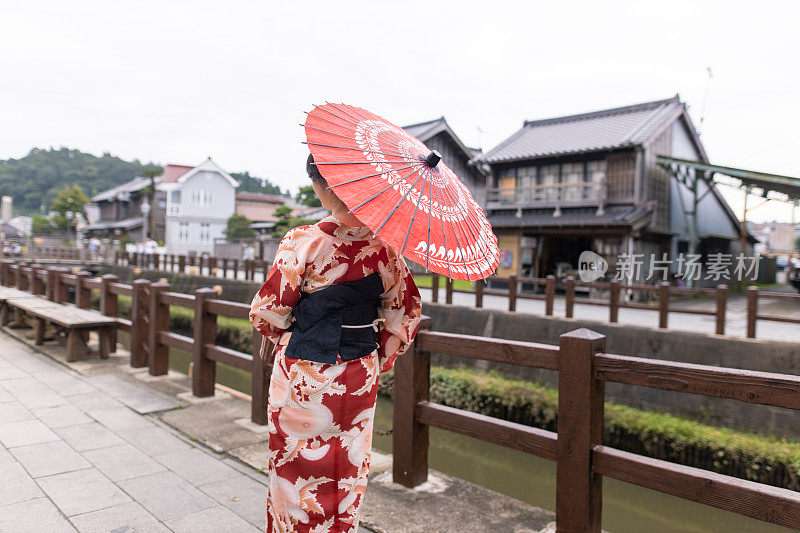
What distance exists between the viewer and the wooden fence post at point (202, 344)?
15.8ft

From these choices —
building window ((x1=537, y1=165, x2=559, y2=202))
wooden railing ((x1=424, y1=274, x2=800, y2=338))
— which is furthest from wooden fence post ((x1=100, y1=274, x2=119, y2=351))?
building window ((x1=537, y1=165, x2=559, y2=202))

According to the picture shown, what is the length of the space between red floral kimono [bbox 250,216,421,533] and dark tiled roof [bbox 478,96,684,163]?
15.8 m

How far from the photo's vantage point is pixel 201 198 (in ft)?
118

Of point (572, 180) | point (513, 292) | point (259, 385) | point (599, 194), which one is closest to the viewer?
point (259, 385)

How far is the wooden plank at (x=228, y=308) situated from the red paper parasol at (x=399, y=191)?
2.47 metres

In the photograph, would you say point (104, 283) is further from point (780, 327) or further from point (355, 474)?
point (780, 327)

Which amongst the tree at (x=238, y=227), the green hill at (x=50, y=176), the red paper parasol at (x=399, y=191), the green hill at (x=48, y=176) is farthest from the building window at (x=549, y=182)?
the green hill at (x=48, y=176)

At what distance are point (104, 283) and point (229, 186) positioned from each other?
3278 cm

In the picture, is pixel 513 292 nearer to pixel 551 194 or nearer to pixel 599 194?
pixel 599 194

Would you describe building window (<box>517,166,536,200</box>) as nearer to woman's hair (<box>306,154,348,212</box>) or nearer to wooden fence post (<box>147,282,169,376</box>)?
wooden fence post (<box>147,282,169,376</box>)

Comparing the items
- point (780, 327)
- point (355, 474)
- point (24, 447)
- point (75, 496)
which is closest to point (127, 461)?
point (75, 496)

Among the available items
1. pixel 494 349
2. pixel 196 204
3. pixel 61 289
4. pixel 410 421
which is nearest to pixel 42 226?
pixel 196 204

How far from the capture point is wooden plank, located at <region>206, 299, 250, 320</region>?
161 inches

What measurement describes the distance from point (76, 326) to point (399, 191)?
19.0 ft
